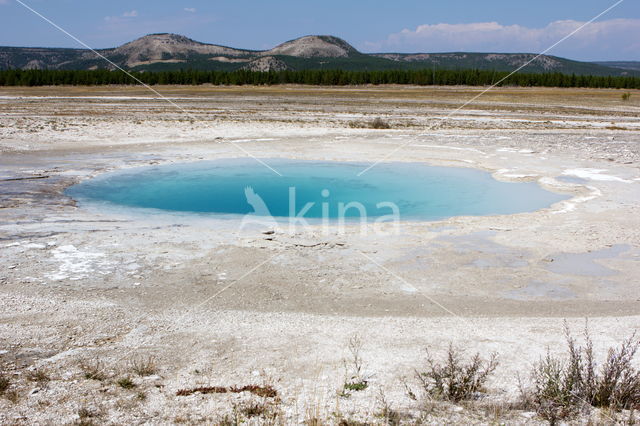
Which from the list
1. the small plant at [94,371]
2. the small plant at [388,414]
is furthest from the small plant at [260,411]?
the small plant at [94,371]

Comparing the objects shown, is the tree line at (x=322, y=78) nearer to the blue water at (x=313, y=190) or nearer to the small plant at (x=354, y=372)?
the blue water at (x=313, y=190)

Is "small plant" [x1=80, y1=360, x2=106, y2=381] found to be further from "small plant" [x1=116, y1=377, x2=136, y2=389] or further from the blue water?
the blue water

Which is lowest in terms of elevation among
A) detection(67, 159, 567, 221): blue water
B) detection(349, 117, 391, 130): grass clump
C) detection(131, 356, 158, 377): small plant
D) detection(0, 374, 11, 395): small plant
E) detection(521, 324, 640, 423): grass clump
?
detection(131, 356, 158, 377): small plant

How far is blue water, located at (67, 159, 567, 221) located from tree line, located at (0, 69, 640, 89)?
216 ft

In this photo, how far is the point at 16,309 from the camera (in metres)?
6.54

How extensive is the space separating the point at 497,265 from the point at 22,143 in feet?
59.1

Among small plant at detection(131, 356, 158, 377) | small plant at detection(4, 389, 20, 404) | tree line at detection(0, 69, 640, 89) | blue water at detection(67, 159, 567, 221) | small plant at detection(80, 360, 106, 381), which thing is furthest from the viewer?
tree line at detection(0, 69, 640, 89)

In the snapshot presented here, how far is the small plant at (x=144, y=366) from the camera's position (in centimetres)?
513

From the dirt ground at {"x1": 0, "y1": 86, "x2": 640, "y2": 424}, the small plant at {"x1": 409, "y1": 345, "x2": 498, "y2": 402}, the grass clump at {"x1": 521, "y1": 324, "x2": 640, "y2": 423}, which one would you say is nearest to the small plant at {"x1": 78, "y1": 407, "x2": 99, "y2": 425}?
the dirt ground at {"x1": 0, "y1": 86, "x2": 640, "y2": 424}

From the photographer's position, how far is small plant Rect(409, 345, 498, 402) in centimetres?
476

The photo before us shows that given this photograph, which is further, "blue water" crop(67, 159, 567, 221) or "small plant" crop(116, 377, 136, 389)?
"blue water" crop(67, 159, 567, 221)

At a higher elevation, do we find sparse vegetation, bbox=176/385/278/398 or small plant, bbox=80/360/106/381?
small plant, bbox=80/360/106/381

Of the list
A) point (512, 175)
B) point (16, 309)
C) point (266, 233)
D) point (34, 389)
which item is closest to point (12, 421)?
point (34, 389)

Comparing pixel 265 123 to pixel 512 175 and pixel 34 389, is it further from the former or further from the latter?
pixel 34 389
